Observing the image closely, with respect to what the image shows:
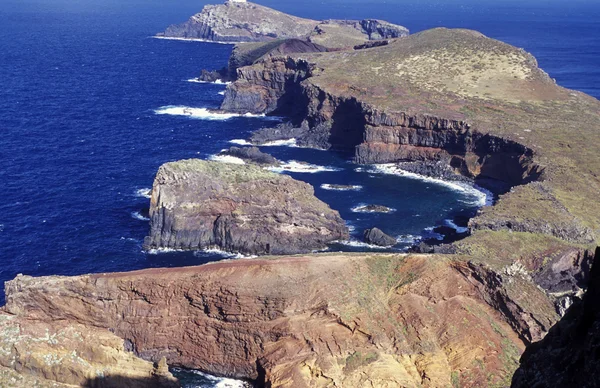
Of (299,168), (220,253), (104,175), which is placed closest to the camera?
(220,253)

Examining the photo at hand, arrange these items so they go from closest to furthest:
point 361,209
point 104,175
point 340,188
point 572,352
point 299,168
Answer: point 572,352
point 361,209
point 340,188
point 104,175
point 299,168

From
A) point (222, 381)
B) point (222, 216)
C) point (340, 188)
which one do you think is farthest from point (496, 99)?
point (222, 381)

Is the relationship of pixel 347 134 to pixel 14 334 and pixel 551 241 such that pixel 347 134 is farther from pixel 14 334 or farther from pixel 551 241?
pixel 14 334

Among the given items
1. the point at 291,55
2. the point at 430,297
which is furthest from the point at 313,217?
the point at 291,55

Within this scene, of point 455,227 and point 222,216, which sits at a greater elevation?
point 455,227

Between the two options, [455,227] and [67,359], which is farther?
[455,227]

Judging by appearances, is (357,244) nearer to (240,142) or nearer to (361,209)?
(361,209)

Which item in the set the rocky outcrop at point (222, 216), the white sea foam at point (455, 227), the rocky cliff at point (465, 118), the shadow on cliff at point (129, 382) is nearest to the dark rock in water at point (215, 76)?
the rocky cliff at point (465, 118)
